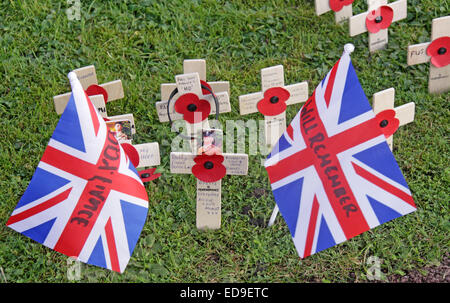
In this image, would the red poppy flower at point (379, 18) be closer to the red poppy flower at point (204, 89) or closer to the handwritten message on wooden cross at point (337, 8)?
the handwritten message on wooden cross at point (337, 8)

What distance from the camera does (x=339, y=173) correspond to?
2.45 metres

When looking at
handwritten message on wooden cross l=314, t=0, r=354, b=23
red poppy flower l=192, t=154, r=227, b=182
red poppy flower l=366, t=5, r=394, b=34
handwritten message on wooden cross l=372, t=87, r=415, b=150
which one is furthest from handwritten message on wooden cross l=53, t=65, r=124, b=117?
red poppy flower l=366, t=5, r=394, b=34

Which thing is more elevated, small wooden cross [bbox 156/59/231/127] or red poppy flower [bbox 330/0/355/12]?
red poppy flower [bbox 330/0/355/12]

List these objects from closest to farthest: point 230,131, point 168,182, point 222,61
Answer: point 168,182
point 230,131
point 222,61

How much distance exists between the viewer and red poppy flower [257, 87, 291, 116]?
3.22m

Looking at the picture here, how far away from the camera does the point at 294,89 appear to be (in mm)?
3322

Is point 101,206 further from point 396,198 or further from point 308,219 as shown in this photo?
point 396,198

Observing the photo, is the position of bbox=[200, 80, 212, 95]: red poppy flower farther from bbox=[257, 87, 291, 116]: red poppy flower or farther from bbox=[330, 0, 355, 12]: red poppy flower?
bbox=[330, 0, 355, 12]: red poppy flower

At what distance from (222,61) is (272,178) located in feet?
5.65

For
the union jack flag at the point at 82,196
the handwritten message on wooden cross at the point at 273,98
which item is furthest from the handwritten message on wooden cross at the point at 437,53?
the union jack flag at the point at 82,196

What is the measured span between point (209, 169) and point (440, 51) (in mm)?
1909

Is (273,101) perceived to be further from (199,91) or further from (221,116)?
(221,116)
